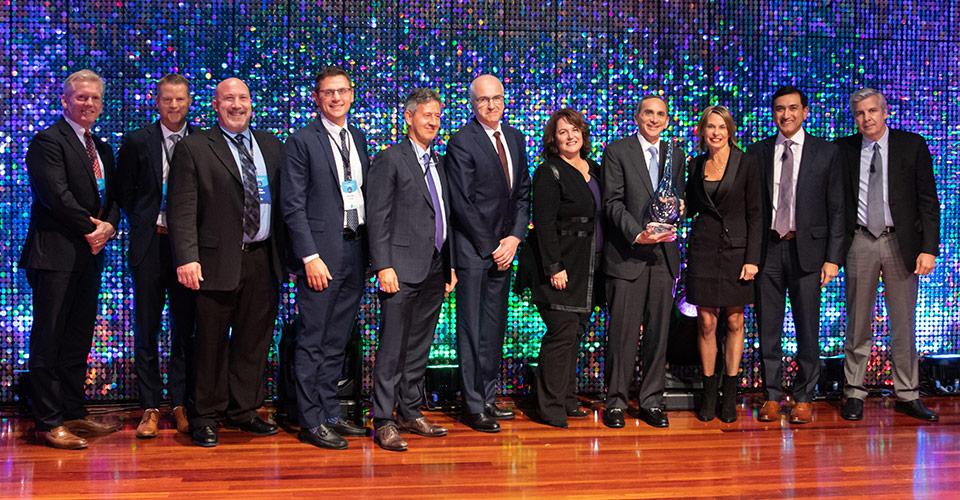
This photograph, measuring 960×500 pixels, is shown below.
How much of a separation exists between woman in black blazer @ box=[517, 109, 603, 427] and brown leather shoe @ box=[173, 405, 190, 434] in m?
1.82

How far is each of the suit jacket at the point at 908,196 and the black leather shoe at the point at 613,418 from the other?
→ 1514 mm

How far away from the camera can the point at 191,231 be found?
4328 millimetres

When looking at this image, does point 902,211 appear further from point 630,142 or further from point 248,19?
point 248,19

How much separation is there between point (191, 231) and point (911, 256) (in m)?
3.79

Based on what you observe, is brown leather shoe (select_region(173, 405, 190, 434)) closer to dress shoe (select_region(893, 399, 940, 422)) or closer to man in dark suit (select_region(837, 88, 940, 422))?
man in dark suit (select_region(837, 88, 940, 422))

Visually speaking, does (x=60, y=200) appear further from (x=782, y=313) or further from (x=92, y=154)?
(x=782, y=313)

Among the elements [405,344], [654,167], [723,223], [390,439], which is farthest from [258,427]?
[723,223]

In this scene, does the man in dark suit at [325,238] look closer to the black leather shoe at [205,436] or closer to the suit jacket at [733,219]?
the black leather shoe at [205,436]

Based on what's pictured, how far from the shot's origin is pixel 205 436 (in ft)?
14.8


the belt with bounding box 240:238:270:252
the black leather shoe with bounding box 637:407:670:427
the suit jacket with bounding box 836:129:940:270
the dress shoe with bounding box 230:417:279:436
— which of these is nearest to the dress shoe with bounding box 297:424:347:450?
the dress shoe with bounding box 230:417:279:436

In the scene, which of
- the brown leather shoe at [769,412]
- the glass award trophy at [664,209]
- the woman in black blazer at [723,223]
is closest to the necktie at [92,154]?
the glass award trophy at [664,209]

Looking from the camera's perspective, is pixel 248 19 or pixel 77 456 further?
pixel 248 19

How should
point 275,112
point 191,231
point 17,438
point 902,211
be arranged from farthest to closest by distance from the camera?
Result: point 275,112, point 902,211, point 17,438, point 191,231

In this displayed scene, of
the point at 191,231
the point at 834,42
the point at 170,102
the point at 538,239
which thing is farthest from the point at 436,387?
the point at 834,42
